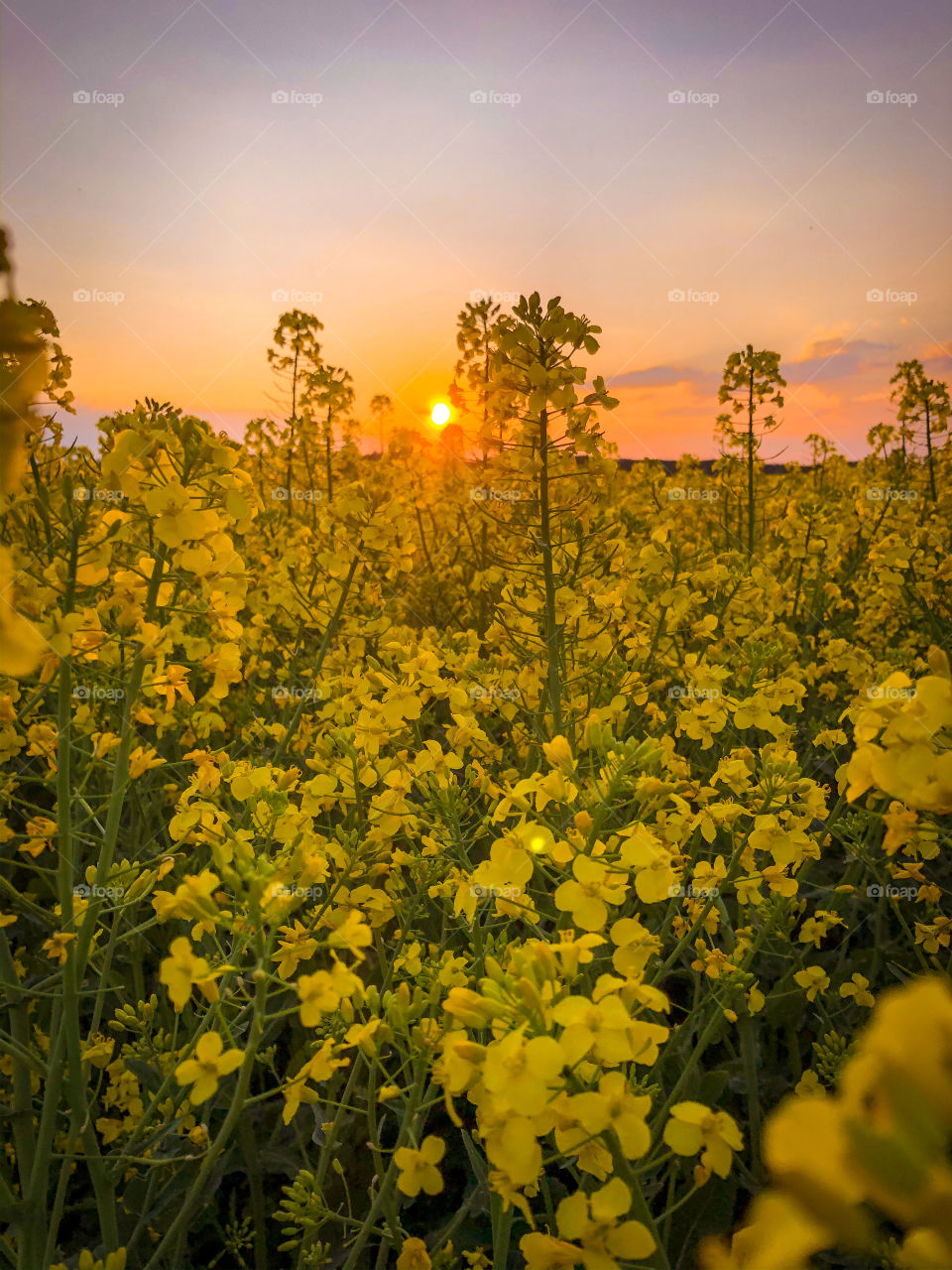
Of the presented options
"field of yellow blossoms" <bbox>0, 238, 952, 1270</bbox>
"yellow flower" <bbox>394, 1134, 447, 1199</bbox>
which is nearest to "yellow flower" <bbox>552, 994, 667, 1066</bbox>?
"field of yellow blossoms" <bbox>0, 238, 952, 1270</bbox>

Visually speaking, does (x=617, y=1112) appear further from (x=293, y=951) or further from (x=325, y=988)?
(x=293, y=951)

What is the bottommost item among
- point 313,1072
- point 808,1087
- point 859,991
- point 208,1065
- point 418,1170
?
point 808,1087

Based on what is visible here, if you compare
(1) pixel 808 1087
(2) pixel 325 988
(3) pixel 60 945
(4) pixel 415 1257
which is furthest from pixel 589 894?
(1) pixel 808 1087

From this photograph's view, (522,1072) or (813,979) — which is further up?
(522,1072)

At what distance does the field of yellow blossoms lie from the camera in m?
0.93

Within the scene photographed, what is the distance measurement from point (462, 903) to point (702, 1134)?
2.00 ft

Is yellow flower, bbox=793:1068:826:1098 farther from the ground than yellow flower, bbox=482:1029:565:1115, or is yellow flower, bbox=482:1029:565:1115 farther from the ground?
yellow flower, bbox=482:1029:565:1115

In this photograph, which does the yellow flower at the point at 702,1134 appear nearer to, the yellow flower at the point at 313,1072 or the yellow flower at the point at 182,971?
the yellow flower at the point at 313,1072

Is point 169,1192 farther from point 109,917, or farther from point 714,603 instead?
point 714,603

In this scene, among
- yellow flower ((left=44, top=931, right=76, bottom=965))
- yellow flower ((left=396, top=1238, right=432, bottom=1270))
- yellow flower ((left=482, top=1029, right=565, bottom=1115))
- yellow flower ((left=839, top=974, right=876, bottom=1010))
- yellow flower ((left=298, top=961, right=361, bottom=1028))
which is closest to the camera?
yellow flower ((left=482, top=1029, right=565, bottom=1115))

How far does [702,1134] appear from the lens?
1021 millimetres

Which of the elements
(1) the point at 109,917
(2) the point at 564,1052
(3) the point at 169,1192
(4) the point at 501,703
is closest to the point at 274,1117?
(3) the point at 169,1192

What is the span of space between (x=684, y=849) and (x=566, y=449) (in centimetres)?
154

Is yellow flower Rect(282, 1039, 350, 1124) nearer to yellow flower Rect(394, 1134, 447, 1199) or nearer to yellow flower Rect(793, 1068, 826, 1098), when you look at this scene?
yellow flower Rect(394, 1134, 447, 1199)
